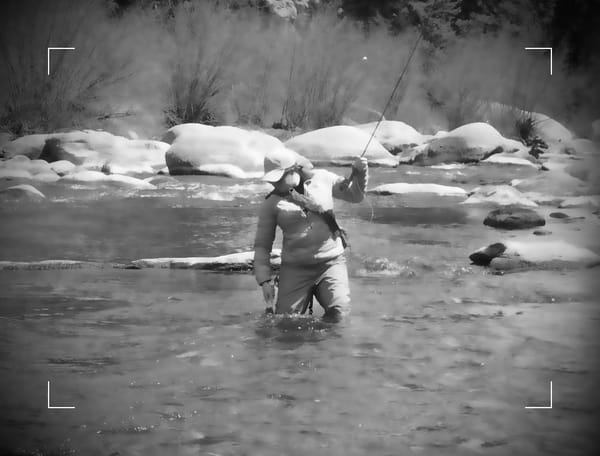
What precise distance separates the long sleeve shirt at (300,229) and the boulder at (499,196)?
8.47 ft

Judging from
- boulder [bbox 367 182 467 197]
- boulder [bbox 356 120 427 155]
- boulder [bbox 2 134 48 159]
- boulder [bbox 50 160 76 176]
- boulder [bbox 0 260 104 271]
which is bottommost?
boulder [bbox 0 260 104 271]

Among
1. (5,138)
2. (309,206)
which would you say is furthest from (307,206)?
(5,138)

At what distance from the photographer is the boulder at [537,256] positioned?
4.73 m

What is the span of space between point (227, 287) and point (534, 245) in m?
1.52

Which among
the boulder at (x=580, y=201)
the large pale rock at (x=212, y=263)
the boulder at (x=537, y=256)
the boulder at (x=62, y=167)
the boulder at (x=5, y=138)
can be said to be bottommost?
the large pale rock at (x=212, y=263)

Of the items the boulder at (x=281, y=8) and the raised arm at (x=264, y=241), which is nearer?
the raised arm at (x=264, y=241)

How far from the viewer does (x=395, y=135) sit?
281 inches

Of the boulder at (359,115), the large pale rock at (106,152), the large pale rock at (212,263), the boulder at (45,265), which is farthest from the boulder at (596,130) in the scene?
the large pale rock at (106,152)

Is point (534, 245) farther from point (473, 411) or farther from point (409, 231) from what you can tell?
point (473, 411)

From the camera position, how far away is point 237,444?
2613 mm

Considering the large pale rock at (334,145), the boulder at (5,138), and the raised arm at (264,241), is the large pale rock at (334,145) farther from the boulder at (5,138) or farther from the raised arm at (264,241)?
the raised arm at (264,241)

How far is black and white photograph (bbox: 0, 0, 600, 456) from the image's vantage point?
9.48 feet

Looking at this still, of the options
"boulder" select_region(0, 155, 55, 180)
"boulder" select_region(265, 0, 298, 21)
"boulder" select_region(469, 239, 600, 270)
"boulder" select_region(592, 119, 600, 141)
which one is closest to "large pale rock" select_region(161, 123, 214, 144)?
"boulder" select_region(265, 0, 298, 21)

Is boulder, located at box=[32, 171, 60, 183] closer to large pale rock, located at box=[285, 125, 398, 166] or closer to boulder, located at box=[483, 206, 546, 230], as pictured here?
large pale rock, located at box=[285, 125, 398, 166]
